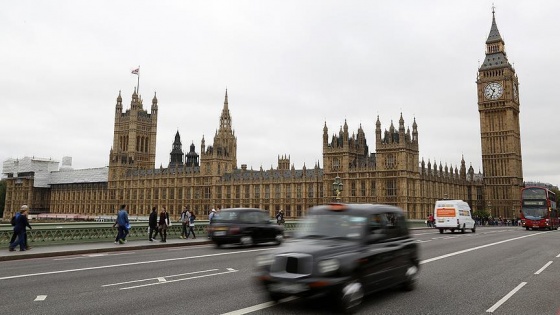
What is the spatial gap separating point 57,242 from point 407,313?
17805mm

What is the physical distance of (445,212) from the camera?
3441 cm

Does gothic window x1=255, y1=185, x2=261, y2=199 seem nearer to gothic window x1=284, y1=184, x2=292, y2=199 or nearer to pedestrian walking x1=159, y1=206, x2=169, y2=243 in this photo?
gothic window x1=284, y1=184, x2=292, y2=199

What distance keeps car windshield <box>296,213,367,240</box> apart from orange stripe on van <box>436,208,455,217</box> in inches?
1118

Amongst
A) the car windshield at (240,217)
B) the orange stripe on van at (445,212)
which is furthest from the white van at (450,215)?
the car windshield at (240,217)

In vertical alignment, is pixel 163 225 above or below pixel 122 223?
below

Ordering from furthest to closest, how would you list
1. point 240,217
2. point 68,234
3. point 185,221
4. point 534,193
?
point 534,193 < point 185,221 < point 68,234 < point 240,217

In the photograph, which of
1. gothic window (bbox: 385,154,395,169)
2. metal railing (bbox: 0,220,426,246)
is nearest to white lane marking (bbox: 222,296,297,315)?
metal railing (bbox: 0,220,426,246)

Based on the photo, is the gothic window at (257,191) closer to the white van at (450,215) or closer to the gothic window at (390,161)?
the gothic window at (390,161)

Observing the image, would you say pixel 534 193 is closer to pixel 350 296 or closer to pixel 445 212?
pixel 445 212

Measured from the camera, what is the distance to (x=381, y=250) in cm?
845

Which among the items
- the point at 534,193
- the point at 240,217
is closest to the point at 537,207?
the point at 534,193

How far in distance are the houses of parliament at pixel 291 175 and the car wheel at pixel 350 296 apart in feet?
172

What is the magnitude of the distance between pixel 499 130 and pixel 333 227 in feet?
306

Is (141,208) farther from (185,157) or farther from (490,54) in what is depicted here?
(490,54)
